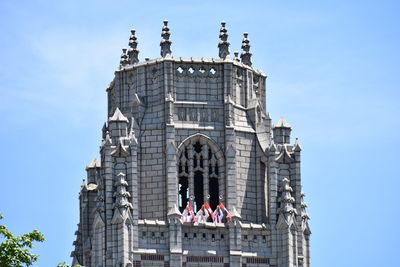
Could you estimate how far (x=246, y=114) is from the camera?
106 meters

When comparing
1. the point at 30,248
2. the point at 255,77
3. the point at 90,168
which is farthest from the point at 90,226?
the point at 30,248

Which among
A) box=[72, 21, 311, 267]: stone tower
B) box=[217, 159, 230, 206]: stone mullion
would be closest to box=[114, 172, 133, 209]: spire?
box=[72, 21, 311, 267]: stone tower

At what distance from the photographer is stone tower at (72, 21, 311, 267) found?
10262 cm

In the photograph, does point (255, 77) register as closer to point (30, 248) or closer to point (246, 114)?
point (246, 114)

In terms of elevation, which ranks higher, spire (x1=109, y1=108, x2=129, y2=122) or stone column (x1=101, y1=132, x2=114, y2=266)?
spire (x1=109, y1=108, x2=129, y2=122)

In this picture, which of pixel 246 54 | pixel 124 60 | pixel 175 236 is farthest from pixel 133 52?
pixel 175 236

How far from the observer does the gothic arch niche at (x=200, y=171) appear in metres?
104

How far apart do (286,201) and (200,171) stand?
424 centimetres

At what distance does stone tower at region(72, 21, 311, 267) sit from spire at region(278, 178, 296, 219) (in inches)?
1.8

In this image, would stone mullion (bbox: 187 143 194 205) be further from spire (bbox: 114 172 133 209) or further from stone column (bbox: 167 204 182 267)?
spire (bbox: 114 172 133 209)

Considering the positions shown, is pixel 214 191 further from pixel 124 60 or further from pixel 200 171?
pixel 124 60

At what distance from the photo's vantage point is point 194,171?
10450 centimetres

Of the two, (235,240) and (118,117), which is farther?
(118,117)

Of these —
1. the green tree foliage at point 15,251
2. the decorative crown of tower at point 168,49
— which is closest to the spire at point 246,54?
the decorative crown of tower at point 168,49
